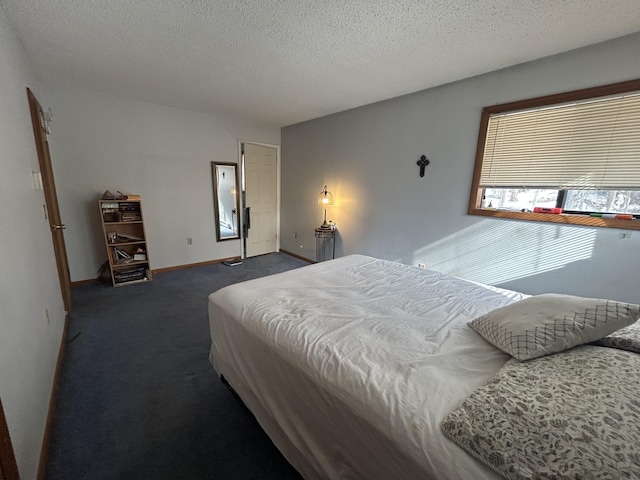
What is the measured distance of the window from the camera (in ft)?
6.23

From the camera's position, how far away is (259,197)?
4.77m

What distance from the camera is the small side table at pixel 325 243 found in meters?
4.06

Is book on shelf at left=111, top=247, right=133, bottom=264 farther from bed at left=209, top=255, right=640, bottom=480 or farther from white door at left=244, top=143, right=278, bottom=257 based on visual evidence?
bed at left=209, top=255, right=640, bottom=480

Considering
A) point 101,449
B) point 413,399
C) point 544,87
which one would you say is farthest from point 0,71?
point 544,87

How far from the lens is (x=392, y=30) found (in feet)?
5.87

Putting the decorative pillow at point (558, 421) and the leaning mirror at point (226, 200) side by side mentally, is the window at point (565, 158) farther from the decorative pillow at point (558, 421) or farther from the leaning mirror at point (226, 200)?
the leaning mirror at point (226, 200)

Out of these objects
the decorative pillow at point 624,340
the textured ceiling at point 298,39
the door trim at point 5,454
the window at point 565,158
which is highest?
the textured ceiling at point 298,39

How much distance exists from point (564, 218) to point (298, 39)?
259 cm

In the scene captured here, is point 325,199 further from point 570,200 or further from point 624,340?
Answer: point 624,340

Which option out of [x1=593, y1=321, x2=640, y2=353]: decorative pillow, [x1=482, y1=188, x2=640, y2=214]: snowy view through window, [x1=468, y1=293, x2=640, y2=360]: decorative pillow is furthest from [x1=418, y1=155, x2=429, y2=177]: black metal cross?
[x1=593, y1=321, x2=640, y2=353]: decorative pillow

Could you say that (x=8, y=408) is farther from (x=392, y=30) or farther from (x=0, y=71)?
Result: (x=392, y=30)

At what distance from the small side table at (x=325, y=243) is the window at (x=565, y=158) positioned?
2.02 meters

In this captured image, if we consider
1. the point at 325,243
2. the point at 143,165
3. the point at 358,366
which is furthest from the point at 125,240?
the point at 358,366

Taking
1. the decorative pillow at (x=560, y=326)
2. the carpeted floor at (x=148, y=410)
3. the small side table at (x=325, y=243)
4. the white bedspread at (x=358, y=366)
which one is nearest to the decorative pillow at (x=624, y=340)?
the decorative pillow at (x=560, y=326)
